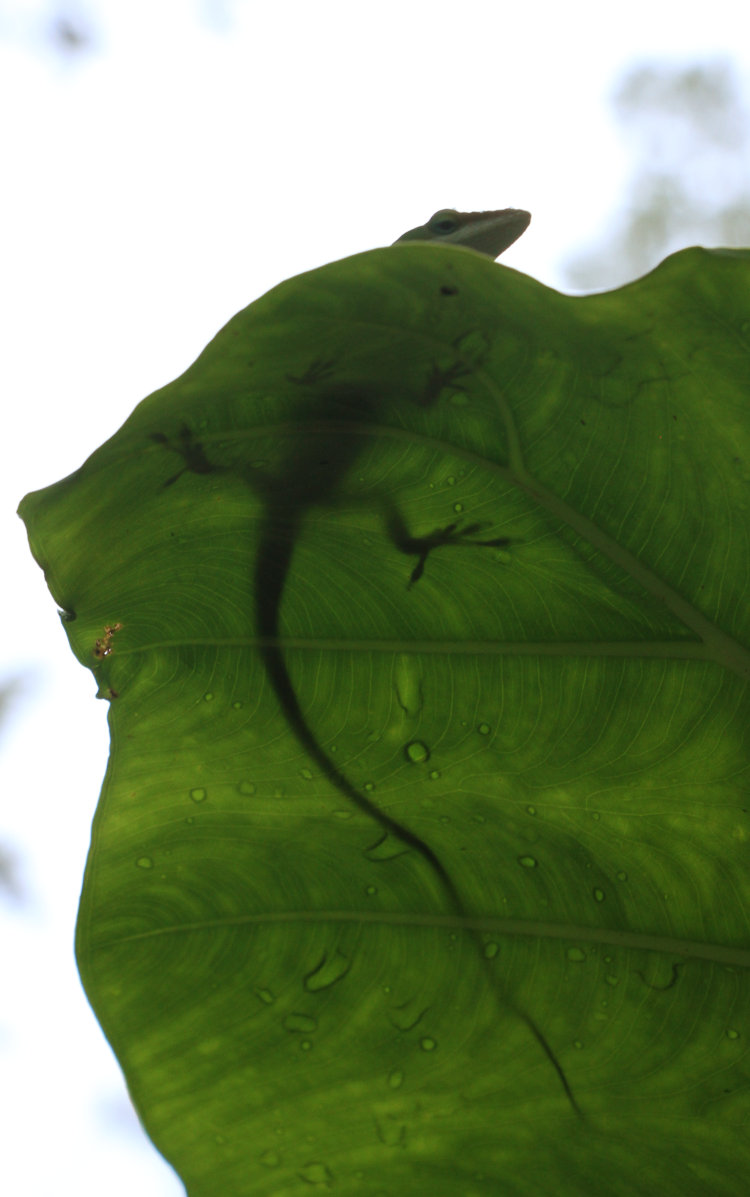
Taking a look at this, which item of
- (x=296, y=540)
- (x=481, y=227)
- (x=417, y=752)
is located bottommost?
(x=417, y=752)

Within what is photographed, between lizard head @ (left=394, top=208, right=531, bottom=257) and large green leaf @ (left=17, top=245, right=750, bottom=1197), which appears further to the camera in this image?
Result: lizard head @ (left=394, top=208, right=531, bottom=257)

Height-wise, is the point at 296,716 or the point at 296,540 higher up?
the point at 296,540

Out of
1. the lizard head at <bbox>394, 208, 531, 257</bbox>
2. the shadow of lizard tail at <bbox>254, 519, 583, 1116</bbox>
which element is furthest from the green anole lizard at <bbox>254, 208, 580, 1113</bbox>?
the lizard head at <bbox>394, 208, 531, 257</bbox>

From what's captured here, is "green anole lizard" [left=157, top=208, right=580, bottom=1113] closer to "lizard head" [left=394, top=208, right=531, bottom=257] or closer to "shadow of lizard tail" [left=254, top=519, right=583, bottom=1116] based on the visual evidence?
"shadow of lizard tail" [left=254, top=519, right=583, bottom=1116]

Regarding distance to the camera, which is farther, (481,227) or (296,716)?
(481,227)

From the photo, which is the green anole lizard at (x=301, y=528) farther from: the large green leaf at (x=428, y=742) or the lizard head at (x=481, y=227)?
the lizard head at (x=481, y=227)

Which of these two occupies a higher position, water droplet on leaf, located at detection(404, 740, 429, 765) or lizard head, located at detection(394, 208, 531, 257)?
lizard head, located at detection(394, 208, 531, 257)

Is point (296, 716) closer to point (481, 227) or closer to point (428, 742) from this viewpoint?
point (428, 742)

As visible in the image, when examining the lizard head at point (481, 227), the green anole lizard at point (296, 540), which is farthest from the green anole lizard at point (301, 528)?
the lizard head at point (481, 227)

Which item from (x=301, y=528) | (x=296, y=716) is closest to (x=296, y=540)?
(x=301, y=528)
